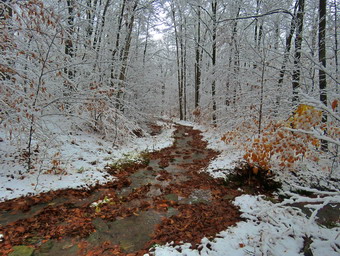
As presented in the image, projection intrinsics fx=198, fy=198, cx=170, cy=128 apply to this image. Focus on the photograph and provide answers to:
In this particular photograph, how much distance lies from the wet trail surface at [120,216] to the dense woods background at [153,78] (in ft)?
4.78

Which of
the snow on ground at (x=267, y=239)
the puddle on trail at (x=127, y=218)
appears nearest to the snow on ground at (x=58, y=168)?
the puddle on trail at (x=127, y=218)

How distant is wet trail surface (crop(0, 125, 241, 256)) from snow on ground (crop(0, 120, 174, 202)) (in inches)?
13.2

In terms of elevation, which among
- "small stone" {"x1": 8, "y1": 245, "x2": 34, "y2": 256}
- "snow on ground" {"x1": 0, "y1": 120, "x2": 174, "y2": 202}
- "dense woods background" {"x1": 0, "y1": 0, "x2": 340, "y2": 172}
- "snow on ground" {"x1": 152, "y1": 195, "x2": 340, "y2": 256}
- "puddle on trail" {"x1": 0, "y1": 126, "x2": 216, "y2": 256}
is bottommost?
"puddle on trail" {"x1": 0, "y1": 126, "x2": 216, "y2": 256}

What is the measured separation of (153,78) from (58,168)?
1177 centimetres

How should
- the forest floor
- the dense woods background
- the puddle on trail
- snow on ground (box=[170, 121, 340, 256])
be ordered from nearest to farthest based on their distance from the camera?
snow on ground (box=[170, 121, 340, 256]) → the forest floor → the puddle on trail → the dense woods background

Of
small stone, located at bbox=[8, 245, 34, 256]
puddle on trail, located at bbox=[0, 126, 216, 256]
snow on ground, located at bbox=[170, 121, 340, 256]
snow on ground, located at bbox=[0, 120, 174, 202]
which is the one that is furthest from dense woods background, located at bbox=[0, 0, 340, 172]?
small stone, located at bbox=[8, 245, 34, 256]

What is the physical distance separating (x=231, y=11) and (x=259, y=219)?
13.7 meters

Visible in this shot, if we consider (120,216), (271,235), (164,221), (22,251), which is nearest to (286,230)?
(271,235)

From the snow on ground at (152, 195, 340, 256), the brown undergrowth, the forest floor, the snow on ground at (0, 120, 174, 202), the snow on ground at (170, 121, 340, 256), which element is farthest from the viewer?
the snow on ground at (0, 120, 174, 202)

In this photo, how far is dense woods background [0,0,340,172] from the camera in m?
4.31

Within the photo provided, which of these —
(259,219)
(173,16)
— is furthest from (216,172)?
(173,16)

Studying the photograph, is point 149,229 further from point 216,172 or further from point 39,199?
point 216,172

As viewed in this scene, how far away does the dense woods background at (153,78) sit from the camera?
4.31m

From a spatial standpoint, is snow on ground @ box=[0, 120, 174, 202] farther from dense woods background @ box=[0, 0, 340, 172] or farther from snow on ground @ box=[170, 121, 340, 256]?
snow on ground @ box=[170, 121, 340, 256]
